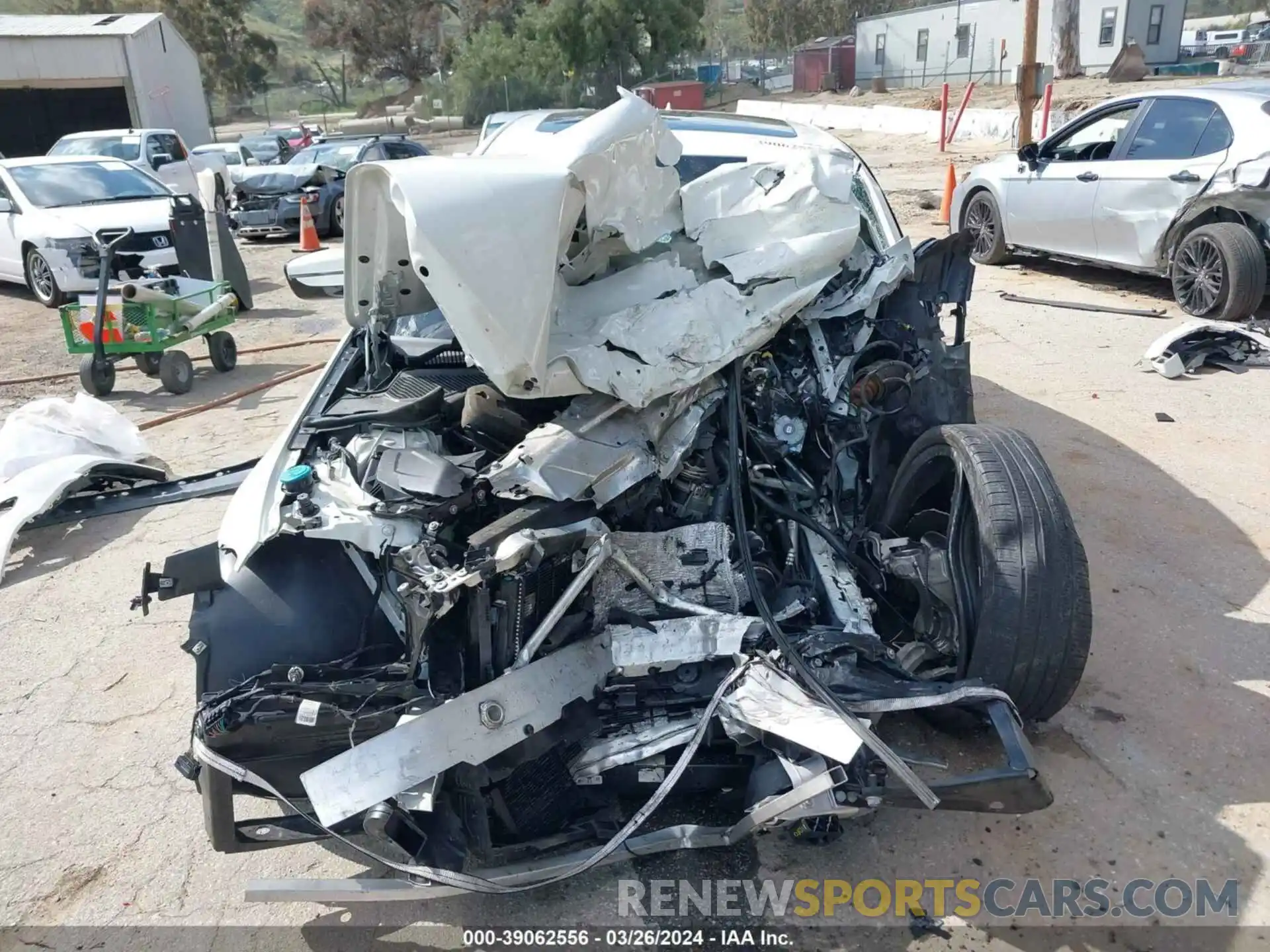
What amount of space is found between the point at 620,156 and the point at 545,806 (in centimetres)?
205

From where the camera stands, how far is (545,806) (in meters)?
2.48

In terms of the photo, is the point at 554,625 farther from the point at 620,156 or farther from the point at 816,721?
the point at 620,156

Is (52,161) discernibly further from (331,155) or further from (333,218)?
(331,155)

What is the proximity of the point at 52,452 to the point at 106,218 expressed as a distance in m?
6.10

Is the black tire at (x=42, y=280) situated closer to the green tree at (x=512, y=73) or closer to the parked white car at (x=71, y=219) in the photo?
the parked white car at (x=71, y=219)

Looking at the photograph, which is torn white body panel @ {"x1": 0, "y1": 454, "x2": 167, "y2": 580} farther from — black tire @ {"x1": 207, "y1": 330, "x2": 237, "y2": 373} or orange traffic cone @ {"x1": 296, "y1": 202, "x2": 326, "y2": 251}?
orange traffic cone @ {"x1": 296, "y1": 202, "x2": 326, "y2": 251}

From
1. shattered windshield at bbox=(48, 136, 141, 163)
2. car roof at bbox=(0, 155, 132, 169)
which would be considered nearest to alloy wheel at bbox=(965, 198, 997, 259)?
car roof at bbox=(0, 155, 132, 169)

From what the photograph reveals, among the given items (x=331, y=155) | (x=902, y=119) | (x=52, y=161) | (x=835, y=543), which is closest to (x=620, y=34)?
(x=902, y=119)

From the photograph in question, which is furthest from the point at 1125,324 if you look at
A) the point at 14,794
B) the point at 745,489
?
the point at 14,794

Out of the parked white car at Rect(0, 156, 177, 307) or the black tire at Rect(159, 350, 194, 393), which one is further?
the parked white car at Rect(0, 156, 177, 307)

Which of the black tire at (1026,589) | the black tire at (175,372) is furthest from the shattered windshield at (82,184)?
the black tire at (1026,589)

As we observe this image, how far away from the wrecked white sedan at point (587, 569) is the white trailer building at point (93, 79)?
27957 mm

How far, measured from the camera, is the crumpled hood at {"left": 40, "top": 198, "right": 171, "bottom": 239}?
10.0 m

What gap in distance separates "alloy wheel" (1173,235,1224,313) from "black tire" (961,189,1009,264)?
2.25m
